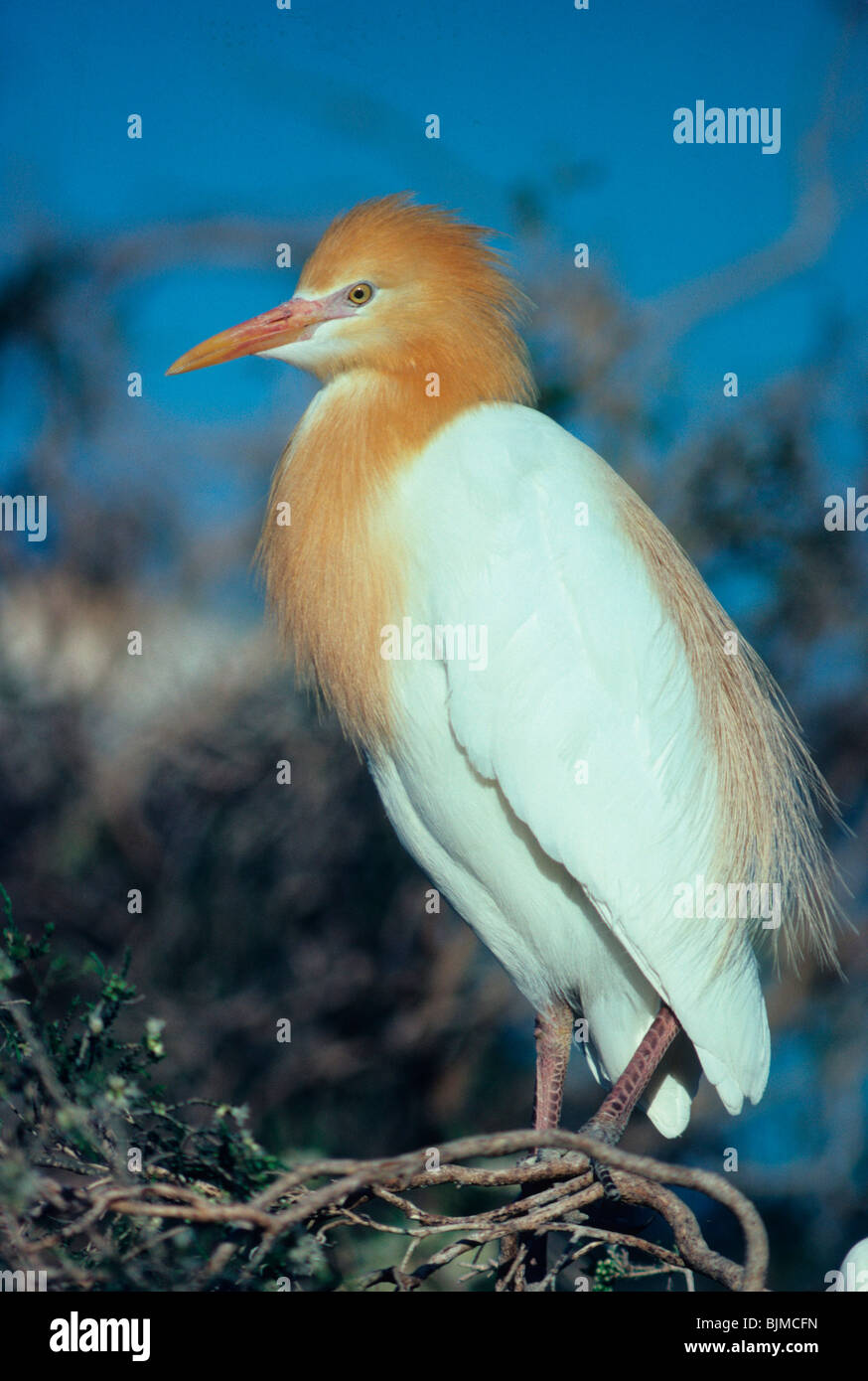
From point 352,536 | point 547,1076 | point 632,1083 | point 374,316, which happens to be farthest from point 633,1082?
point 374,316

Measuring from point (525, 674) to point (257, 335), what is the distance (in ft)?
2.02

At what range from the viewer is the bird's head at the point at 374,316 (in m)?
1.63

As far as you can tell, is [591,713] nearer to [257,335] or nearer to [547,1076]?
[547,1076]

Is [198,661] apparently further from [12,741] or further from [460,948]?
[460,948]

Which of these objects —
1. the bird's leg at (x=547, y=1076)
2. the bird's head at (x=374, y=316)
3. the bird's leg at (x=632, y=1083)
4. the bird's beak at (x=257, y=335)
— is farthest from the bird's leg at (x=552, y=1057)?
the bird's beak at (x=257, y=335)

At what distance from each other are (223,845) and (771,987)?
1483 millimetres

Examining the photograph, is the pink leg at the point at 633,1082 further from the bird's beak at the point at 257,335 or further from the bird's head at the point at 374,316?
the bird's beak at the point at 257,335

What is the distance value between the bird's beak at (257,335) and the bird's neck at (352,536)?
3.6 inches

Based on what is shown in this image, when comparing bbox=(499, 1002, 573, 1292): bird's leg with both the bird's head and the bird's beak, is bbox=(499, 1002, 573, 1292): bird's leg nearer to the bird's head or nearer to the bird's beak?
the bird's head

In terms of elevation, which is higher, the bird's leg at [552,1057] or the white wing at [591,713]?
the white wing at [591,713]

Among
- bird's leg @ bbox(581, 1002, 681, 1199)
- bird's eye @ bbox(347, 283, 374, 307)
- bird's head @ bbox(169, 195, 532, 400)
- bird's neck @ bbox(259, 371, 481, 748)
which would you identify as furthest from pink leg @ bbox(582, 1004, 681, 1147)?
bird's eye @ bbox(347, 283, 374, 307)

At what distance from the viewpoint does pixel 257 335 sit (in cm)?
164

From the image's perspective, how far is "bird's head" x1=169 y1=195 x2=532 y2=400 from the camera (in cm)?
163
